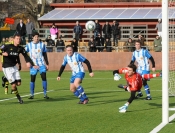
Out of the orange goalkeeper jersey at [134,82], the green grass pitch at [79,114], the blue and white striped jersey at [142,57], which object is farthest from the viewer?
the blue and white striped jersey at [142,57]

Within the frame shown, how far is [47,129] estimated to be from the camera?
36.4 ft

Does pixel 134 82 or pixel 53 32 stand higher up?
pixel 53 32

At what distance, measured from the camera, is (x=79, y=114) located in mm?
13391

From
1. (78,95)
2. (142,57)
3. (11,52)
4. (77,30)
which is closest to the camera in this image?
(11,52)

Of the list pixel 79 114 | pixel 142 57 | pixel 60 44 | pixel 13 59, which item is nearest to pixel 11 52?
pixel 13 59

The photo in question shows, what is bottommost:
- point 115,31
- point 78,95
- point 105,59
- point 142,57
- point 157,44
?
point 78,95

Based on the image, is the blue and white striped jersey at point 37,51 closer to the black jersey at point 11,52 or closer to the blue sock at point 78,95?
the black jersey at point 11,52

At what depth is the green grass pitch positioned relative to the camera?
11164 millimetres

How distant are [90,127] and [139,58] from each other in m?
6.96

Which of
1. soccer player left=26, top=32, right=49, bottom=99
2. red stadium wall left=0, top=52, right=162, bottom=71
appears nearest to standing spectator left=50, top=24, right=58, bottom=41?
red stadium wall left=0, top=52, right=162, bottom=71

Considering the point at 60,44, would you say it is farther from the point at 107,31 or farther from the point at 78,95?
the point at 78,95

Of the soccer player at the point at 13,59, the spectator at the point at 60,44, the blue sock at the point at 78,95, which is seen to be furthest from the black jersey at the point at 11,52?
the spectator at the point at 60,44

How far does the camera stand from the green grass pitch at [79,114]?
36.6 feet

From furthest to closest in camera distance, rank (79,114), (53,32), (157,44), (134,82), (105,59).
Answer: (53,32) → (105,59) → (157,44) → (134,82) → (79,114)
